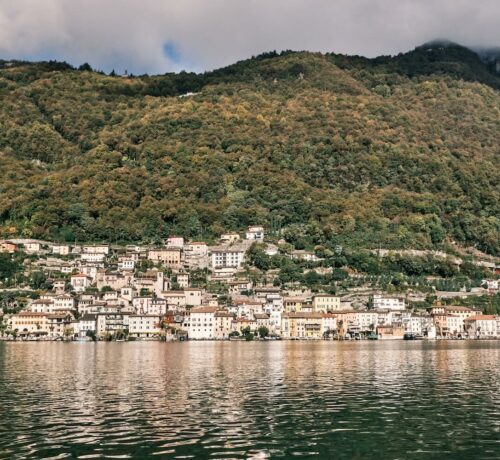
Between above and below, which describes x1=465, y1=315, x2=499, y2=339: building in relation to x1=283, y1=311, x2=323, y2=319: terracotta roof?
below

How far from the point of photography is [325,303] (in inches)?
4094

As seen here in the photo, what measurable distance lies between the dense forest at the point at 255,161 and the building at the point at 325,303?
19.3 meters

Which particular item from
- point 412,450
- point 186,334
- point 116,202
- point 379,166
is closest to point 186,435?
point 412,450

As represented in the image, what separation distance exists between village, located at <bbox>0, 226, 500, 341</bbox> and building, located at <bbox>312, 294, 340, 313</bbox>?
135 millimetres

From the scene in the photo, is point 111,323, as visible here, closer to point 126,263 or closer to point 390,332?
point 126,263

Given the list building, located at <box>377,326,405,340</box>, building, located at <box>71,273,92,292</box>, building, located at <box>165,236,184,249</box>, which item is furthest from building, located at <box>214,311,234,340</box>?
building, located at <box>165,236,184,249</box>

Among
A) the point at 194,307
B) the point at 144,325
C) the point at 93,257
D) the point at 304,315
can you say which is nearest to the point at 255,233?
the point at 93,257

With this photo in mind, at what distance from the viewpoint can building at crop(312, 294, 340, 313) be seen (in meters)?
103

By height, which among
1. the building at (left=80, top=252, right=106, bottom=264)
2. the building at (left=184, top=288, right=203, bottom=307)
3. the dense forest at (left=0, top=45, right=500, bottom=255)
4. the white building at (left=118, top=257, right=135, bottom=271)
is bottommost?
the building at (left=184, top=288, right=203, bottom=307)

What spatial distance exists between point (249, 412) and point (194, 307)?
7511 cm

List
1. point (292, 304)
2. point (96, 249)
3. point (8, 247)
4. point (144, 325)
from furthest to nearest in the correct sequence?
point (96, 249) → point (8, 247) → point (292, 304) → point (144, 325)

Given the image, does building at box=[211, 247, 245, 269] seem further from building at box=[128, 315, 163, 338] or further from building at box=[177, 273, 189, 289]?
building at box=[128, 315, 163, 338]

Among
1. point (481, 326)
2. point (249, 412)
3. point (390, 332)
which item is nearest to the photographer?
point (249, 412)

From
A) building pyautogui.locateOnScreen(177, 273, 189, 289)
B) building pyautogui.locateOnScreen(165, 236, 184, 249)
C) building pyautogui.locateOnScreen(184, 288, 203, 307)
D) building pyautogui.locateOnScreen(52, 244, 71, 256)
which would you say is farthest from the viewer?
building pyautogui.locateOnScreen(165, 236, 184, 249)
